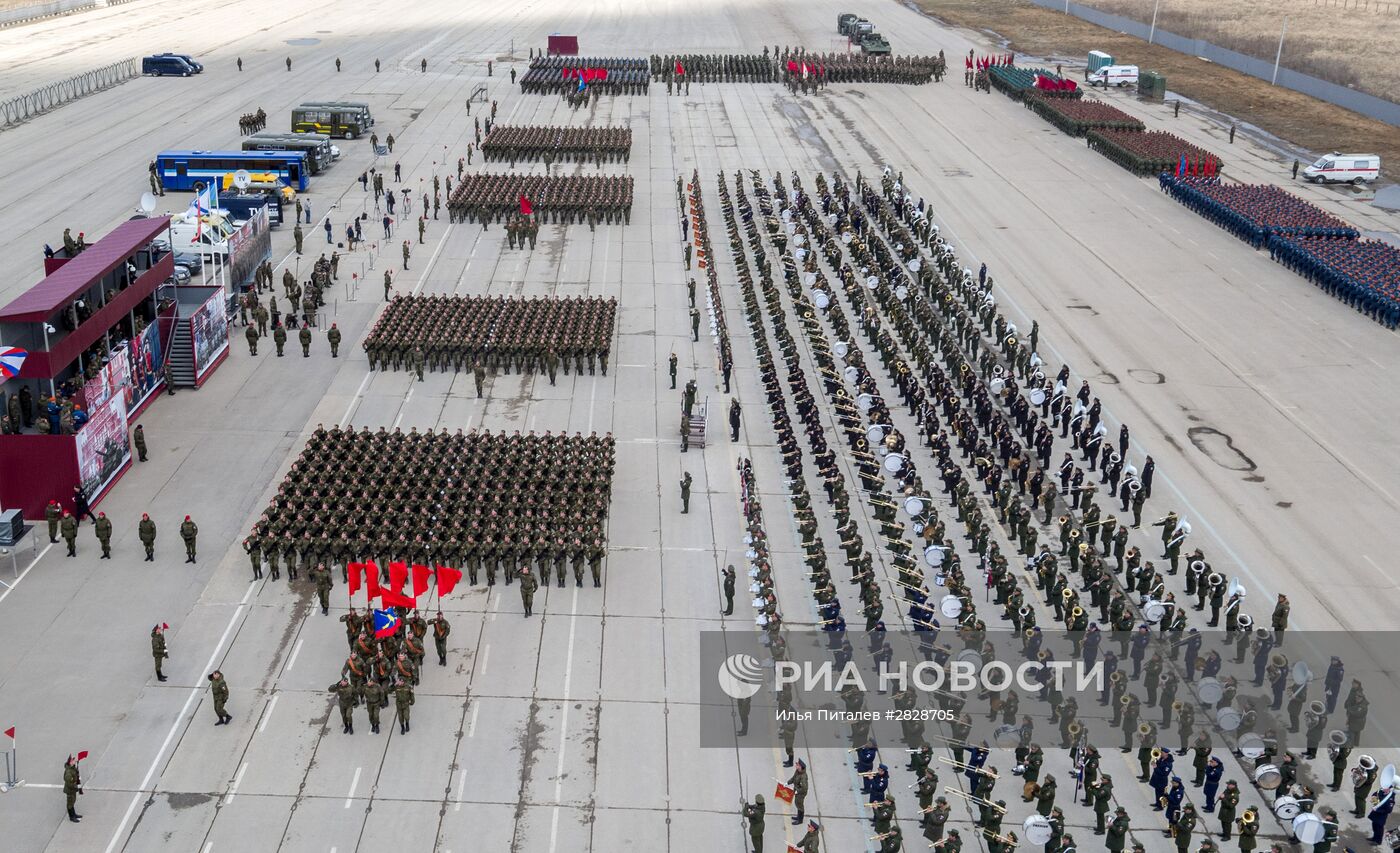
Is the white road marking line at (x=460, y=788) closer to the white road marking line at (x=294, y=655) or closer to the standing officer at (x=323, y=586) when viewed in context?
the white road marking line at (x=294, y=655)

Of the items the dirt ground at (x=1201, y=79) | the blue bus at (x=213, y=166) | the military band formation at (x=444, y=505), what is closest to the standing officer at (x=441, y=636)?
the military band formation at (x=444, y=505)

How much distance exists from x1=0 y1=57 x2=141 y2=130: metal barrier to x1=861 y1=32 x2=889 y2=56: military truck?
2082 inches

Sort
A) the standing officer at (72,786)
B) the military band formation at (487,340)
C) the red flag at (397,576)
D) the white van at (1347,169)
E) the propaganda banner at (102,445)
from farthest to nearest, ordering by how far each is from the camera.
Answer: the white van at (1347,169)
the military band formation at (487,340)
the propaganda banner at (102,445)
the red flag at (397,576)
the standing officer at (72,786)

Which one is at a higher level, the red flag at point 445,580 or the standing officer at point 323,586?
the red flag at point 445,580

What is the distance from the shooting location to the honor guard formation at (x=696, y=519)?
77.7 feet

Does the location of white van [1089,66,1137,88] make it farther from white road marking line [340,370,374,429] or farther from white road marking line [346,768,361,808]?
white road marking line [346,768,361,808]

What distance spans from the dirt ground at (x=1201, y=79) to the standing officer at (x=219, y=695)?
6602 cm

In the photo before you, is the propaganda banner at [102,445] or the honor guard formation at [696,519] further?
the propaganda banner at [102,445]

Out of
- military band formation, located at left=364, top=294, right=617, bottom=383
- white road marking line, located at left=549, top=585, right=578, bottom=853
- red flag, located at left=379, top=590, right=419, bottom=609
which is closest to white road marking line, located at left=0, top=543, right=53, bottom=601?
red flag, located at left=379, top=590, right=419, bottom=609

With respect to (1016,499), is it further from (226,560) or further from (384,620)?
(226,560)

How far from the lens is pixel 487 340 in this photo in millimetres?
42812

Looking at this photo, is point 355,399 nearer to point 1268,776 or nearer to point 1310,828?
point 1268,776

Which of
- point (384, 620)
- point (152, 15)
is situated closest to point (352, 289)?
point (384, 620)

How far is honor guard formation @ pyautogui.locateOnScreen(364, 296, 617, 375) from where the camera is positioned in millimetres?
42281
